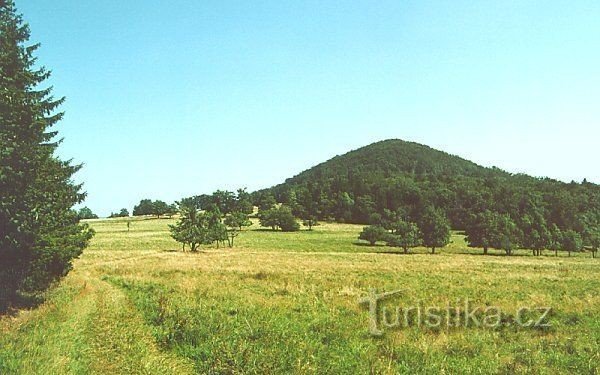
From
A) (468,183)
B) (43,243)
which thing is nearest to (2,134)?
(43,243)

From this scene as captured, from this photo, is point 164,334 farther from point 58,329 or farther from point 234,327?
point 58,329

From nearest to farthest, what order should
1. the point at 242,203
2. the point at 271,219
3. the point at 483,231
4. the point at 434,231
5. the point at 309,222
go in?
the point at 434,231 → the point at 483,231 → the point at 271,219 → the point at 309,222 → the point at 242,203

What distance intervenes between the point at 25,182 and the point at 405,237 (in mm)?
71193

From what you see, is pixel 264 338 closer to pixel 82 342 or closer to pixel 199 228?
pixel 82 342

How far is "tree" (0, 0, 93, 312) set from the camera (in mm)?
16281

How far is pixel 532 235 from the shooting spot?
82.9 metres

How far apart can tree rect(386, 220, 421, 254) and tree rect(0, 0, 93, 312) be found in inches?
2619

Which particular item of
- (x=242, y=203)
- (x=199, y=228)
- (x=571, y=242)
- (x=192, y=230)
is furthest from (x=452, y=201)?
(x=192, y=230)

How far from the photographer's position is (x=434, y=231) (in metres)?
80.4

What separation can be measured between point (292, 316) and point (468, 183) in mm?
154445

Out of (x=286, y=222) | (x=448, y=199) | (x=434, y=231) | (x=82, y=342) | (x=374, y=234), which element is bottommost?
(x=82, y=342)

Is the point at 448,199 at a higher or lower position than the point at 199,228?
higher

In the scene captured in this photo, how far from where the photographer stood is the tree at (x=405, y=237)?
79.6 m

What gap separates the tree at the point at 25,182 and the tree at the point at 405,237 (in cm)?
6651
